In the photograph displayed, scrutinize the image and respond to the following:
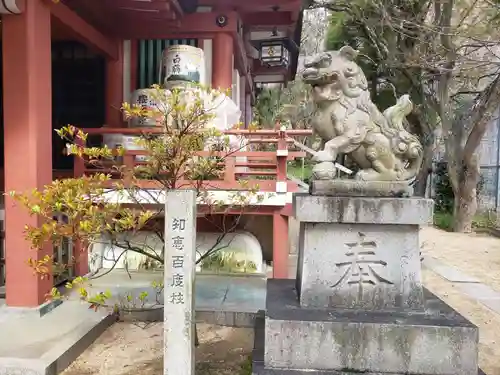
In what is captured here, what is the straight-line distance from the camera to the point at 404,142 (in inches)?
143

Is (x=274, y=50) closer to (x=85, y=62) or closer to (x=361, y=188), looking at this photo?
(x=85, y=62)

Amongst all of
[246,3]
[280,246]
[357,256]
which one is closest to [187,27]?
[246,3]

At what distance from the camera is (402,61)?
13758 mm

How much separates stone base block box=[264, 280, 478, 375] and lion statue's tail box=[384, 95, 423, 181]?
1.22m

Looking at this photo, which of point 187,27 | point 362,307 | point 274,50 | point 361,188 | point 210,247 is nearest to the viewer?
point 362,307

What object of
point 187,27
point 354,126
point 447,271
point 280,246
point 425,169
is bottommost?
point 447,271

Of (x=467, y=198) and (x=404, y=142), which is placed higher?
(x=404, y=142)

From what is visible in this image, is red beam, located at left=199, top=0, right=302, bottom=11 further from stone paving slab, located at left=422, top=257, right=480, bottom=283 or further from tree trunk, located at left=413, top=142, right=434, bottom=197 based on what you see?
tree trunk, located at left=413, top=142, right=434, bottom=197

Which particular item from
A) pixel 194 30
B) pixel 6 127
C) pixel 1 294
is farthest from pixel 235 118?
pixel 1 294

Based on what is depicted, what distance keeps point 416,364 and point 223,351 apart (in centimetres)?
212

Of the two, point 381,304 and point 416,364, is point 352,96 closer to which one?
point 381,304

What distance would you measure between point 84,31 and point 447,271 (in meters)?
7.78

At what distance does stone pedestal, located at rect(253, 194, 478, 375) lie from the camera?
3051mm

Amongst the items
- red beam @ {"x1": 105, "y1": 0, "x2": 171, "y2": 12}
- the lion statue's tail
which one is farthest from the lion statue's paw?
red beam @ {"x1": 105, "y1": 0, "x2": 171, "y2": 12}
